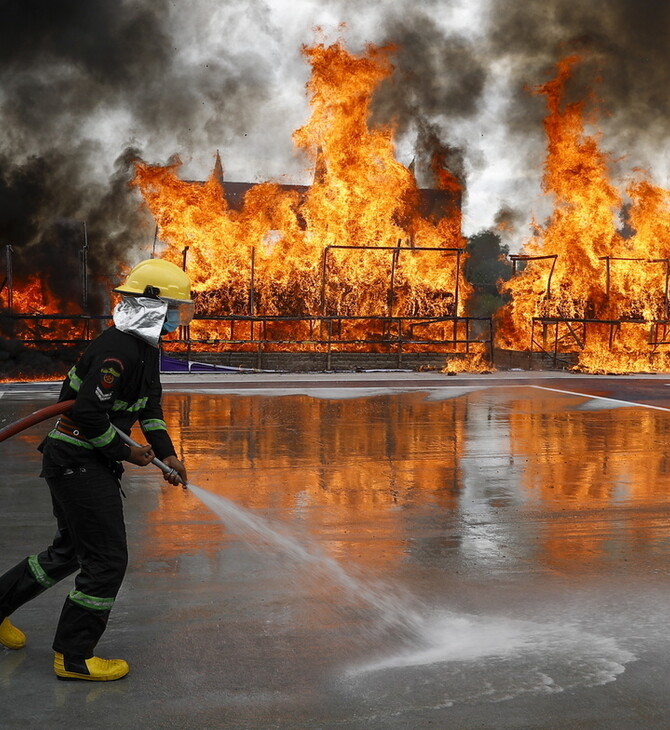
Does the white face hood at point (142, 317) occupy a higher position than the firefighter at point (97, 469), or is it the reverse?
the white face hood at point (142, 317)

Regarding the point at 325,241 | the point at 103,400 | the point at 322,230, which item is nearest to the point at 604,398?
the point at 325,241

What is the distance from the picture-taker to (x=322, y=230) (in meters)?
23.7

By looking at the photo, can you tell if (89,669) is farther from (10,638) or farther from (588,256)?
(588,256)

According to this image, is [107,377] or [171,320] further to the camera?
[171,320]

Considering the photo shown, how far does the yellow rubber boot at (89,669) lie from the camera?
12.2 feet

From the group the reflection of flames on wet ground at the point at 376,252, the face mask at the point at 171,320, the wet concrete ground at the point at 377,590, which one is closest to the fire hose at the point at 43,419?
the face mask at the point at 171,320

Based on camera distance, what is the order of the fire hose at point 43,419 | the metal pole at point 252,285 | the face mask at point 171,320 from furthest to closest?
the metal pole at point 252,285
the face mask at point 171,320
the fire hose at point 43,419

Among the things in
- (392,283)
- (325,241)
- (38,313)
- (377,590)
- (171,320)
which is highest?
(325,241)

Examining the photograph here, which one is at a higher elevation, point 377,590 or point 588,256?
point 588,256

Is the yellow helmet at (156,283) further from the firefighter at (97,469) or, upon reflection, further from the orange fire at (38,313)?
the orange fire at (38,313)

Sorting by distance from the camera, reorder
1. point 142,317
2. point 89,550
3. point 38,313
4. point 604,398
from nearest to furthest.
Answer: point 89,550
point 142,317
point 604,398
point 38,313

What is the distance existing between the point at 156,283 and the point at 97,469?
839 millimetres

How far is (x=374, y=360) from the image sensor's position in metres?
22.2

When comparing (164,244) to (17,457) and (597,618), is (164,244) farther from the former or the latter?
(597,618)
